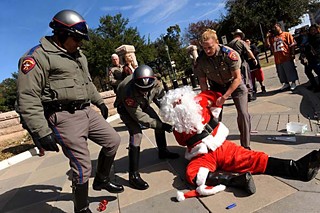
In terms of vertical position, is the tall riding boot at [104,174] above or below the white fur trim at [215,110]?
below

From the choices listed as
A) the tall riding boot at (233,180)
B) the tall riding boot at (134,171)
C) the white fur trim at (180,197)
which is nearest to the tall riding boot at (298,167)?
the tall riding boot at (233,180)

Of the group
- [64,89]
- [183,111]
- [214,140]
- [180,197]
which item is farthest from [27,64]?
[214,140]

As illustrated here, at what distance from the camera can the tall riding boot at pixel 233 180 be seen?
2692mm

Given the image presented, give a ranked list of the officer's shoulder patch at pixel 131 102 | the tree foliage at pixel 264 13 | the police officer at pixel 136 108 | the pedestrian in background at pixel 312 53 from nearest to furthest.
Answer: the police officer at pixel 136 108, the officer's shoulder patch at pixel 131 102, the pedestrian in background at pixel 312 53, the tree foliage at pixel 264 13

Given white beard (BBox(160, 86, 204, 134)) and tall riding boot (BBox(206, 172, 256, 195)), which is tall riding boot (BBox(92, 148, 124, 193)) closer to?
white beard (BBox(160, 86, 204, 134))

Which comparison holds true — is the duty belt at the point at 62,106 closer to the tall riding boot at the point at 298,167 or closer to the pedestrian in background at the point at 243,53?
the tall riding boot at the point at 298,167

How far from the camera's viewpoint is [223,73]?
361 centimetres

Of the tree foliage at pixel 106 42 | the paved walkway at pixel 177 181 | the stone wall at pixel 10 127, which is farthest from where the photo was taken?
the tree foliage at pixel 106 42

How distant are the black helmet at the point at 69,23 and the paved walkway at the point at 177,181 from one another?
199 centimetres

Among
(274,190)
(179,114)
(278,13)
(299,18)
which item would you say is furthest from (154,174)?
(299,18)

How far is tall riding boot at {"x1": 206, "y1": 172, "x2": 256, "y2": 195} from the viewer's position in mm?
2692

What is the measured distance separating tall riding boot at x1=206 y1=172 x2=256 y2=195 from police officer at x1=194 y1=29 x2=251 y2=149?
2.90 ft

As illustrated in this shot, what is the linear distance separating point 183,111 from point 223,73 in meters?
0.87

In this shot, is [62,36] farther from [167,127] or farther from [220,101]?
[220,101]
